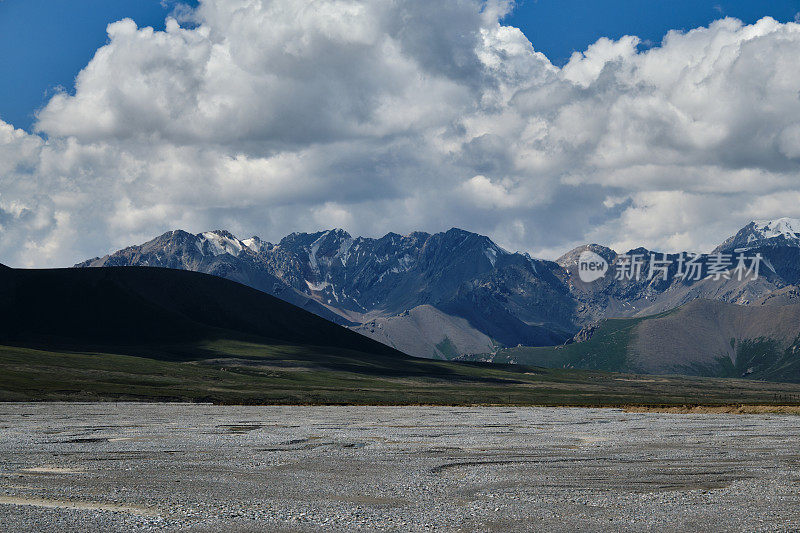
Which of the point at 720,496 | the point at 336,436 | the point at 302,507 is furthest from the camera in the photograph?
the point at 336,436

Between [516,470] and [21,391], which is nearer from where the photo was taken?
[516,470]

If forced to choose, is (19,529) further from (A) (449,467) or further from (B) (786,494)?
(B) (786,494)

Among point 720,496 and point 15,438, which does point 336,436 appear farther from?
point 720,496

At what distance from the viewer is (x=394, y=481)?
35.3 meters

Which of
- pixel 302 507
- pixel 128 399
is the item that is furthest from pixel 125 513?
pixel 128 399

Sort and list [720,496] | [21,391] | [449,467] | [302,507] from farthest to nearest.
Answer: [21,391] < [449,467] < [720,496] < [302,507]

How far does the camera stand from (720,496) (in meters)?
30.9

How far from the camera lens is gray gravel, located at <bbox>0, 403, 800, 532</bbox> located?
83.4 ft

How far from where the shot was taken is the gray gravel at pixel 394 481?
1001 inches

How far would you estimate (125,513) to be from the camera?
85.6ft

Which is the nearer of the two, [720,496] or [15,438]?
[720,496]

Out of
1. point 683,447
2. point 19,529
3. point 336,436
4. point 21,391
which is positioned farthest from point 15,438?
Answer: point 21,391

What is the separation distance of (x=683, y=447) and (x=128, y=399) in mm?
115545

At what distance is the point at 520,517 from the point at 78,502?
53.3 ft
